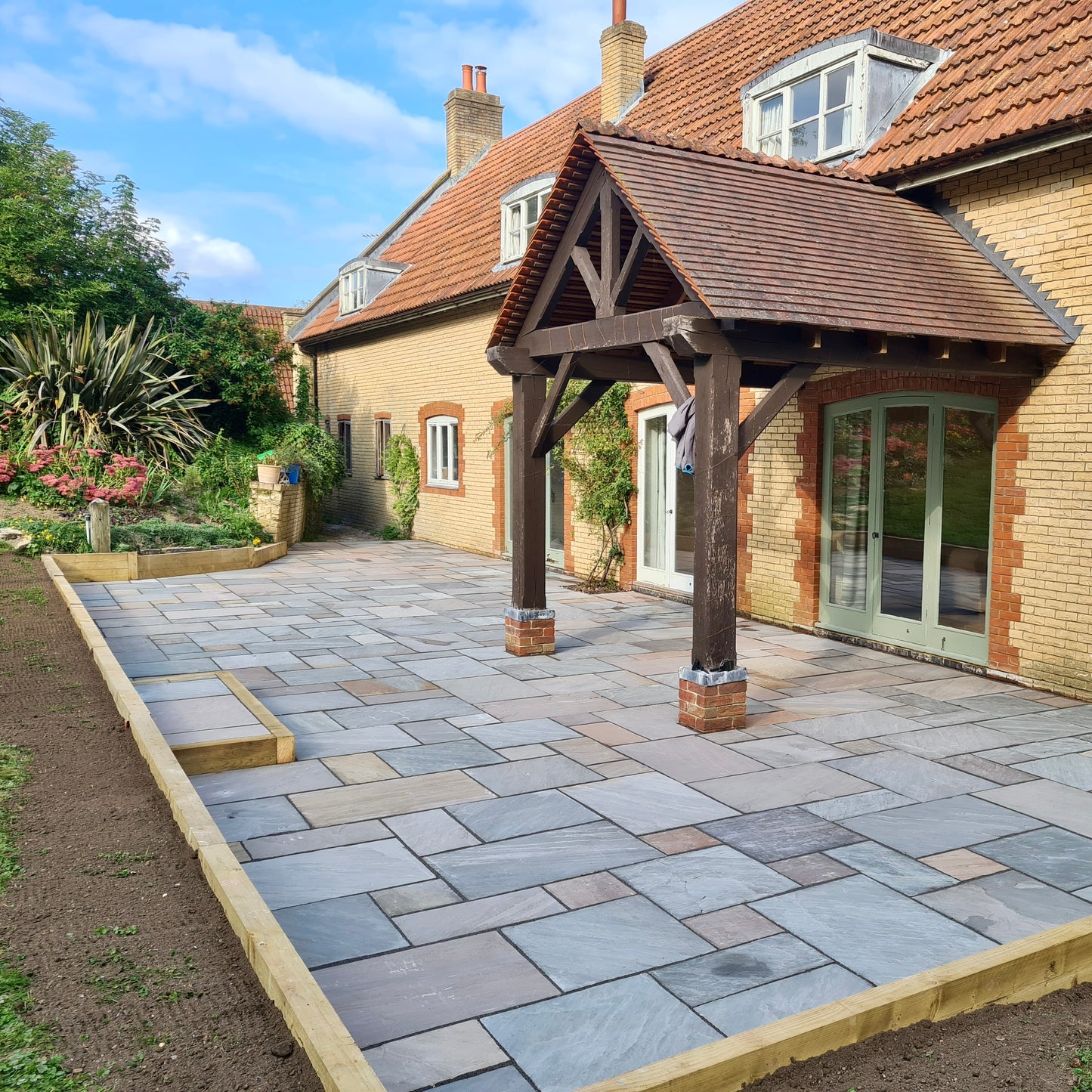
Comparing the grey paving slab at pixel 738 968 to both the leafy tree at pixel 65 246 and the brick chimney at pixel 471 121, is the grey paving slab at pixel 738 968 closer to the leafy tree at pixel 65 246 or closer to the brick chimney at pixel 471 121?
the leafy tree at pixel 65 246

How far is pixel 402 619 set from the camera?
414 inches

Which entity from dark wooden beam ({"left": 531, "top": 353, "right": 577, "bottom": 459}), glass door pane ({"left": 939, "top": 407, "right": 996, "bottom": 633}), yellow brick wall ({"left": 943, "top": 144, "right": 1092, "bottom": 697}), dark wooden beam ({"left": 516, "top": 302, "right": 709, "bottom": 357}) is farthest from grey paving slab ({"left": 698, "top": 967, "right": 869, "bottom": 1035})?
glass door pane ({"left": 939, "top": 407, "right": 996, "bottom": 633})

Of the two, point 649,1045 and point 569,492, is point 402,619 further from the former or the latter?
point 649,1045

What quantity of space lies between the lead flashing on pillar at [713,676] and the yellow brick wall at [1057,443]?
2680 mm

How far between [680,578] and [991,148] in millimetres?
5538

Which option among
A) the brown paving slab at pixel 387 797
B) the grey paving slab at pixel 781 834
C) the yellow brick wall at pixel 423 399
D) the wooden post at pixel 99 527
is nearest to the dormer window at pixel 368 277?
the yellow brick wall at pixel 423 399

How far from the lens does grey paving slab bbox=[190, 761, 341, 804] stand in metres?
5.33

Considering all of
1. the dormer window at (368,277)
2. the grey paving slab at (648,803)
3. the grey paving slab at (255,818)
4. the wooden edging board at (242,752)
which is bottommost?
the grey paving slab at (648,803)

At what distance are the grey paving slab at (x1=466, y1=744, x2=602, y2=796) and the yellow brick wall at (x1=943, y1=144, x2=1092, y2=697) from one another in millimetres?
4026

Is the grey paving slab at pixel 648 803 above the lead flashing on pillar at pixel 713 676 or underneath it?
underneath

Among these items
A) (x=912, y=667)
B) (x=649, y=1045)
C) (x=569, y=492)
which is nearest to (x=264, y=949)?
(x=649, y=1045)

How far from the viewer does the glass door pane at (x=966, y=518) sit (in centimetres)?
813

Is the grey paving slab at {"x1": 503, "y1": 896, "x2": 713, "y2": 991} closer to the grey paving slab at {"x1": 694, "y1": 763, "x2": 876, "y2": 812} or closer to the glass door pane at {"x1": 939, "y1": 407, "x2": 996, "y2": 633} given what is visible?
the grey paving slab at {"x1": 694, "y1": 763, "x2": 876, "y2": 812}

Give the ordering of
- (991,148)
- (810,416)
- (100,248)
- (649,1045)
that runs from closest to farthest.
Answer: (649,1045), (991,148), (810,416), (100,248)
